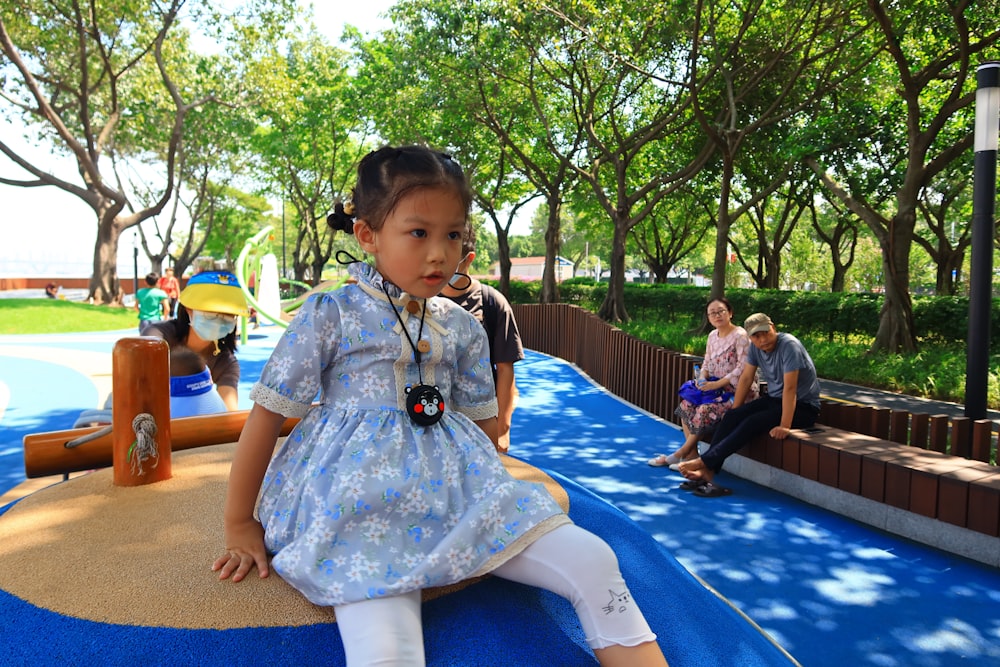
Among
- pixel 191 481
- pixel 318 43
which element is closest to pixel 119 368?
pixel 191 481

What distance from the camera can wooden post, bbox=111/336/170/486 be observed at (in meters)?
2.34

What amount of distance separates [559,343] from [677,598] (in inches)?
541

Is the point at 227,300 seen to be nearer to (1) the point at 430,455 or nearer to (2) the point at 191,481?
(2) the point at 191,481

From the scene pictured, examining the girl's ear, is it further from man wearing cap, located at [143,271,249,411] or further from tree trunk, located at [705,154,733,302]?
tree trunk, located at [705,154,733,302]

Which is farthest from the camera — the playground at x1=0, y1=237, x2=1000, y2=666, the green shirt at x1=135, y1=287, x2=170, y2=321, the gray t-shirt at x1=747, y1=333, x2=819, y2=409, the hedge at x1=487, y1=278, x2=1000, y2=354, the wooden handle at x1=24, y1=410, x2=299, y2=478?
the hedge at x1=487, y1=278, x2=1000, y2=354

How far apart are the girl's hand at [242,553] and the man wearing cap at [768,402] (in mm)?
4849

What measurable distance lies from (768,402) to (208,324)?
4656 mm

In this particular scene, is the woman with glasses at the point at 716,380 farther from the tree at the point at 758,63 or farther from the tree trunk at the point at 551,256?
the tree trunk at the point at 551,256

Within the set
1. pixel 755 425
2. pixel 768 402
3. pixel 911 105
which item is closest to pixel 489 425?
pixel 755 425

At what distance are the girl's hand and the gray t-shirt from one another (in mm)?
5157

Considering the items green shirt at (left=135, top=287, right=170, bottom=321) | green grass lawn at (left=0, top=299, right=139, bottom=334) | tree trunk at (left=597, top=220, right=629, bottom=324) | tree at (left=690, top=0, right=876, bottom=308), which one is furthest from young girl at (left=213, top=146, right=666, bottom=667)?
green grass lawn at (left=0, top=299, right=139, bottom=334)

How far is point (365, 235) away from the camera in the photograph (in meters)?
1.99

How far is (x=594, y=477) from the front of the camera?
6539 mm

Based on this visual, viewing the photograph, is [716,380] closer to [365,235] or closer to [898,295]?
[365,235]
